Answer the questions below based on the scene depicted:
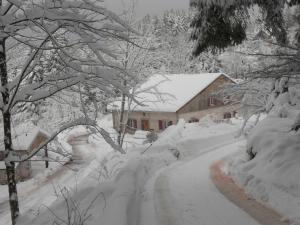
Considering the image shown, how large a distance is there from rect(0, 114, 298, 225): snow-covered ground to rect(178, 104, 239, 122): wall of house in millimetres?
13233

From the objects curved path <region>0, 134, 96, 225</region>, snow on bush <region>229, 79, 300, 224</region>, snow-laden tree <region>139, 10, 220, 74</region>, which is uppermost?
snow-laden tree <region>139, 10, 220, 74</region>

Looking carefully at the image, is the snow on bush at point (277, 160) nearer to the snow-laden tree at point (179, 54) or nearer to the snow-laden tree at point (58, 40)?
the snow-laden tree at point (58, 40)

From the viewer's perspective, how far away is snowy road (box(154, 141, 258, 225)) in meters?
8.49

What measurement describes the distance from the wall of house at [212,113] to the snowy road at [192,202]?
878 inches

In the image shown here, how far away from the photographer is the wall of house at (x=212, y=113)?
38.1 metres

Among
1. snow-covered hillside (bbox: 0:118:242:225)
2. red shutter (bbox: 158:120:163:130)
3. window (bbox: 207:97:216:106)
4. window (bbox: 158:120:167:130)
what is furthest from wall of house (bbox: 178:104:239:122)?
snow-covered hillside (bbox: 0:118:242:225)

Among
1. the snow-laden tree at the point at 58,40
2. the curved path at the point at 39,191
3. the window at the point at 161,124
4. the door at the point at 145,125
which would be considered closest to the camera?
the snow-laden tree at the point at 58,40

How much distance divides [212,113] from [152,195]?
31.4 m

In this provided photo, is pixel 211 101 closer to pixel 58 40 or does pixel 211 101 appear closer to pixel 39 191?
pixel 39 191

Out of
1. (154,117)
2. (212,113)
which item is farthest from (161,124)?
(212,113)

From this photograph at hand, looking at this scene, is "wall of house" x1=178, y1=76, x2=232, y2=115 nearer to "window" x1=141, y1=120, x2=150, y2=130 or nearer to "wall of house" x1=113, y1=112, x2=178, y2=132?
"wall of house" x1=113, y1=112, x2=178, y2=132

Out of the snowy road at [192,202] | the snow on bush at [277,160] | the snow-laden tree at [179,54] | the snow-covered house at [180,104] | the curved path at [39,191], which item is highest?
the snow-laden tree at [179,54]

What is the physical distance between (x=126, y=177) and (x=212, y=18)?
482 centimetres

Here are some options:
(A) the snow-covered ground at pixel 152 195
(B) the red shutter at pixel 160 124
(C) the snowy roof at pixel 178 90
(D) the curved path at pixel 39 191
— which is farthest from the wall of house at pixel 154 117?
(A) the snow-covered ground at pixel 152 195
